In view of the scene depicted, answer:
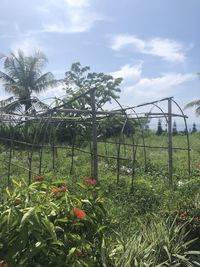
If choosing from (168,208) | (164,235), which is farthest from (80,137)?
(164,235)

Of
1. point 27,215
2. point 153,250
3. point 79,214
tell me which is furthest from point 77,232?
point 153,250

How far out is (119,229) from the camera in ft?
17.1

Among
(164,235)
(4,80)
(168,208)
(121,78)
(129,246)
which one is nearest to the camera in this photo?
(129,246)

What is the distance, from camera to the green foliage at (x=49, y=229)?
3.01 meters

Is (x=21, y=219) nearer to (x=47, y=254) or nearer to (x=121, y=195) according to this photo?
(x=47, y=254)

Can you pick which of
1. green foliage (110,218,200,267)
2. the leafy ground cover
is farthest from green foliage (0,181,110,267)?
green foliage (110,218,200,267)

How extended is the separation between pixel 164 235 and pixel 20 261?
2.21 meters

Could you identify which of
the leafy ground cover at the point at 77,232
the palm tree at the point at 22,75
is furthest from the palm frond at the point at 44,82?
the leafy ground cover at the point at 77,232

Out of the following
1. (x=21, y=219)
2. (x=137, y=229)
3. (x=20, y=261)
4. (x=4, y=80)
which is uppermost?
(x=4, y=80)

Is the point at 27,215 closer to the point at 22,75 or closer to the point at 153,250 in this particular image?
the point at 153,250

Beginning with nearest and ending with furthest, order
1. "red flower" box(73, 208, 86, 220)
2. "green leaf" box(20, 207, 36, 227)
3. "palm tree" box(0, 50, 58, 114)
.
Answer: "green leaf" box(20, 207, 36, 227), "red flower" box(73, 208, 86, 220), "palm tree" box(0, 50, 58, 114)

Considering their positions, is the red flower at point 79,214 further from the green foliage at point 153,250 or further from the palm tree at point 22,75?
the palm tree at point 22,75

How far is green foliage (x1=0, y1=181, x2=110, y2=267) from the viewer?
3008mm

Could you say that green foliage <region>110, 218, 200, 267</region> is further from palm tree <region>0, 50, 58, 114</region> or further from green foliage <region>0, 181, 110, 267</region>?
palm tree <region>0, 50, 58, 114</region>
